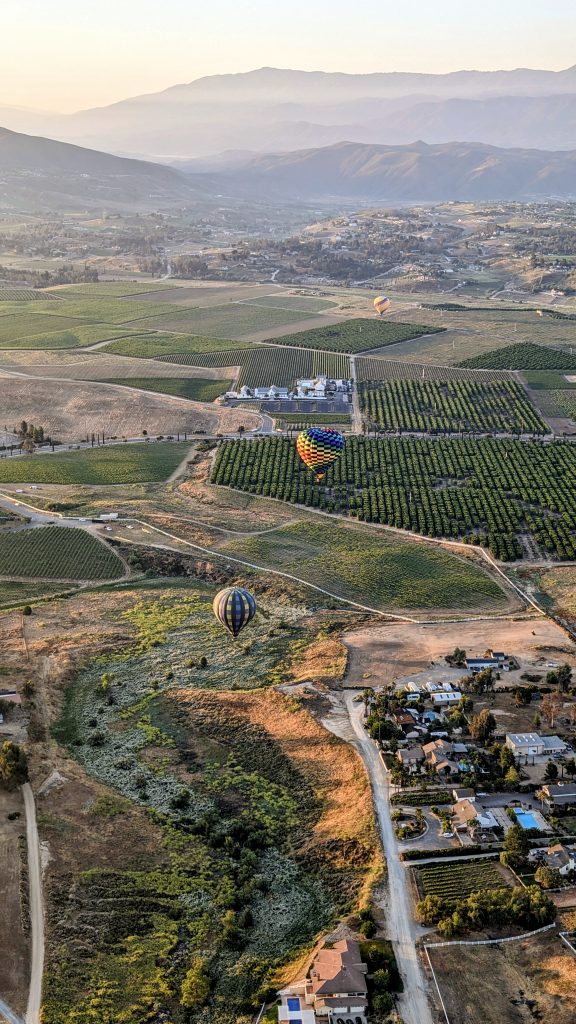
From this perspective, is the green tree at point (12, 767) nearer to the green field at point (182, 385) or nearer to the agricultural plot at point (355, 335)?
the green field at point (182, 385)

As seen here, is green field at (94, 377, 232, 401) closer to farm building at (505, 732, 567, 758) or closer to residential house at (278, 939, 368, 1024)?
farm building at (505, 732, 567, 758)

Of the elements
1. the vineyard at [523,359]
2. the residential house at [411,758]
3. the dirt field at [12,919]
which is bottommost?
the residential house at [411,758]

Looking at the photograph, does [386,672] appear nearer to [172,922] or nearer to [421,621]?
[421,621]

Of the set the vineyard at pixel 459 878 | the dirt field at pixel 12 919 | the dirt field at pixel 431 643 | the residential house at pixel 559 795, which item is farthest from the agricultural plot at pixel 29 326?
the vineyard at pixel 459 878

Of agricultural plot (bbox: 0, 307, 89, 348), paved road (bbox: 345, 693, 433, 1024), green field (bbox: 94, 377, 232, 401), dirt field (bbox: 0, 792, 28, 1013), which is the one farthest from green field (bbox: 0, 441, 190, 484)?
dirt field (bbox: 0, 792, 28, 1013)

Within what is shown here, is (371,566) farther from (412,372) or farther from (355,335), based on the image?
(355,335)

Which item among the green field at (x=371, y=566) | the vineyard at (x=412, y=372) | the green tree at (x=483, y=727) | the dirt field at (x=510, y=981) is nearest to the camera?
the dirt field at (x=510, y=981)

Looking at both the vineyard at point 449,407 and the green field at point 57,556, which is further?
the vineyard at point 449,407
